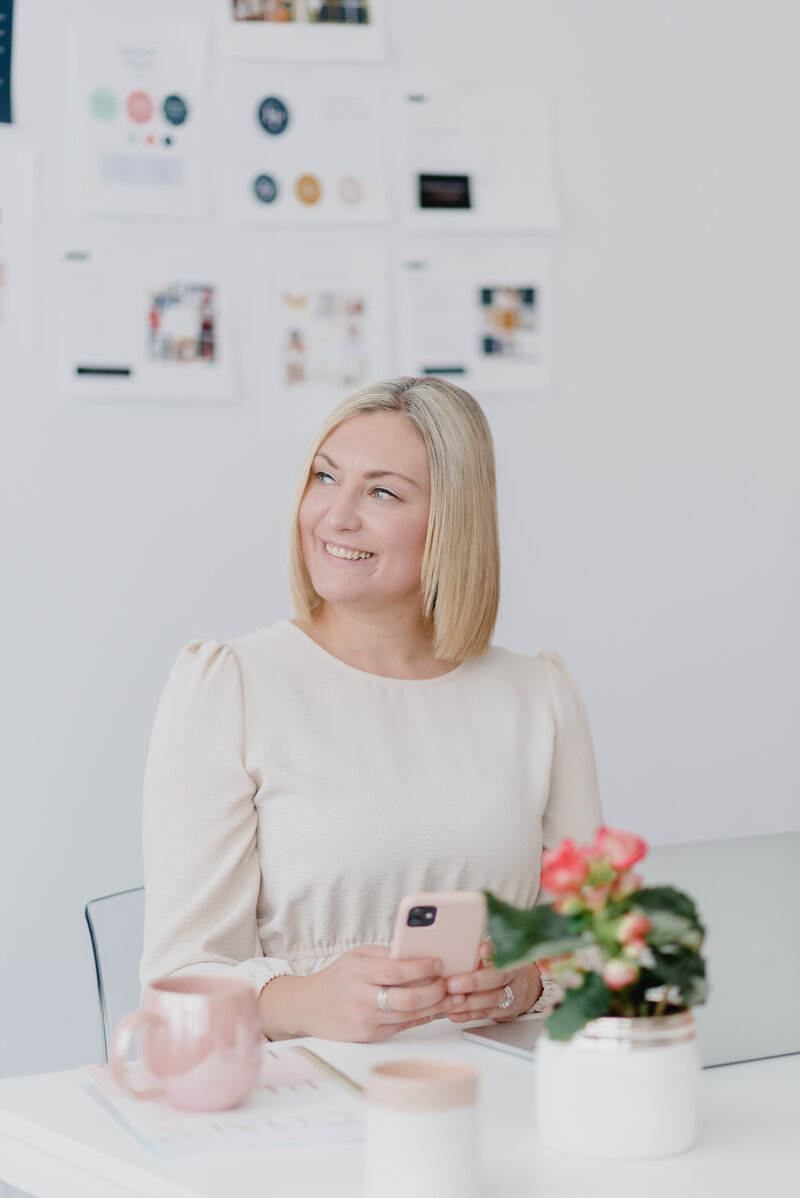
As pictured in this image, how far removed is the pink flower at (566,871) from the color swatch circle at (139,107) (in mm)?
1722

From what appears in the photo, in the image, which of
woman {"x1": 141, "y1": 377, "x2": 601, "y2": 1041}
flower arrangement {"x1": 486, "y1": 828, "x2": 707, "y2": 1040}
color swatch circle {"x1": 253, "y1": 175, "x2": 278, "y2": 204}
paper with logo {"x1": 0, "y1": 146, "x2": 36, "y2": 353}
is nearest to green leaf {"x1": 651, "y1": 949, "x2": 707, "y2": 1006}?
flower arrangement {"x1": 486, "y1": 828, "x2": 707, "y2": 1040}

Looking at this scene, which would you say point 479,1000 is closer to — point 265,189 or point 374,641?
point 374,641

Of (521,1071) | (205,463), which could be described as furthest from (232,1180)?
(205,463)

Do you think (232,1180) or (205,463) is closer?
(232,1180)

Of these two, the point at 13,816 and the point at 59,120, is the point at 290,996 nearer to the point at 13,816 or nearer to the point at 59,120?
the point at 13,816

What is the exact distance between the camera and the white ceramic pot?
2.98 ft

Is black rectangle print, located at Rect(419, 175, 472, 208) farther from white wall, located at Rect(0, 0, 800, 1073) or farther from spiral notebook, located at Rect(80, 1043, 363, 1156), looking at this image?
spiral notebook, located at Rect(80, 1043, 363, 1156)

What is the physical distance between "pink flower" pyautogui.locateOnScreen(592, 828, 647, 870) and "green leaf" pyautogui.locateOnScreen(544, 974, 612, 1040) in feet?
0.26

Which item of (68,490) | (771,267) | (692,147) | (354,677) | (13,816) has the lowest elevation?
(13,816)

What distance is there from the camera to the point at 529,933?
0.90m

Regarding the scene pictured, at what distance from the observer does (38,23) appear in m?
2.21

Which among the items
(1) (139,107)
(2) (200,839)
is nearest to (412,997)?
(2) (200,839)

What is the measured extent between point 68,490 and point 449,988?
48.1 inches

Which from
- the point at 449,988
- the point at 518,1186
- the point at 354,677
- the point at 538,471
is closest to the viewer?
the point at 518,1186
